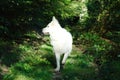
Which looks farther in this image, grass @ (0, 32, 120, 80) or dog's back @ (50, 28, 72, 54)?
dog's back @ (50, 28, 72, 54)

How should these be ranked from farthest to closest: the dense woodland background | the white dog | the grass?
1. the white dog
2. the dense woodland background
3. the grass

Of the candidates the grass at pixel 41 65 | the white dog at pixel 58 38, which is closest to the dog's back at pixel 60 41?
the white dog at pixel 58 38

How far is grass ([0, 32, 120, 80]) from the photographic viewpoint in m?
10.2

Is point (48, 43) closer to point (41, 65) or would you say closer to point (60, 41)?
point (41, 65)

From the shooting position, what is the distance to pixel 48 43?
51.5 feet

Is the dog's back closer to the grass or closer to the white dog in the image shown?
the white dog

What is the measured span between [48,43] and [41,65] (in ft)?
14.5

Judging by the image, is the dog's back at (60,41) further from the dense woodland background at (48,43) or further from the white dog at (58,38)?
the dense woodland background at (48,43)

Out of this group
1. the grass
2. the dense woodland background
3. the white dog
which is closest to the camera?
the grass

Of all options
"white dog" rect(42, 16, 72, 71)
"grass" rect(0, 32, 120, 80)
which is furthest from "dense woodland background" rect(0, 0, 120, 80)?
"white dog" rect(42, 16, 72, 71)

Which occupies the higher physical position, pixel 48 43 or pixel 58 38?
pixel 58 38

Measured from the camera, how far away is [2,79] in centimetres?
931

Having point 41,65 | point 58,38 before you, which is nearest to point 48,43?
point 41,65

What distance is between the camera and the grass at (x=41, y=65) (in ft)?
33.4
